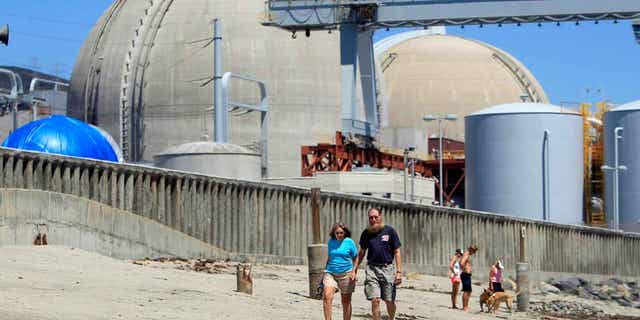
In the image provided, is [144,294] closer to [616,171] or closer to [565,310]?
[565,310]

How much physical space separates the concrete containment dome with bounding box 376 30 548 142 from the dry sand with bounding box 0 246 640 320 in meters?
64.6

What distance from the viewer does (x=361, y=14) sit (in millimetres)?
62469

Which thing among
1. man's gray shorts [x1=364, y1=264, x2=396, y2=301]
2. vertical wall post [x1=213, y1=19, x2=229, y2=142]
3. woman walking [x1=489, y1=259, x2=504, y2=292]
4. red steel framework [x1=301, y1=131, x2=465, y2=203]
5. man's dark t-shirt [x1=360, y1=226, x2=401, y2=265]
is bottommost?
woman walking [x1=489, y1=259, x2=504, y2=292]

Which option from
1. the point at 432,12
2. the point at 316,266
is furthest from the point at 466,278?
the point at 432,12

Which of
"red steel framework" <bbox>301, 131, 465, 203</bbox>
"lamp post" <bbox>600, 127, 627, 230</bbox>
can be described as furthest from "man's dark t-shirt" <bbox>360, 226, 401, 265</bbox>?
"red steel framework" <bbox>301, 131, 465, 203</bbox>

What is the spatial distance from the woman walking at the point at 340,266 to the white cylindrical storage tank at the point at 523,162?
142 ft

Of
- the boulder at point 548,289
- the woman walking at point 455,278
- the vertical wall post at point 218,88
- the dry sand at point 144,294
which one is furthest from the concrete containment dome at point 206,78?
the woman walking at point 455,278

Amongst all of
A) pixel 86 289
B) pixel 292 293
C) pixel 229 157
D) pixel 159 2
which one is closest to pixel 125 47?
pixel 159 2

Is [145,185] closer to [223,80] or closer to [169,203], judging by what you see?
[169,203]

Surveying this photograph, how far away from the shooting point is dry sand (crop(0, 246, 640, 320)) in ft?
59.8

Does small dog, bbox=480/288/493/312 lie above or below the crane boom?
below

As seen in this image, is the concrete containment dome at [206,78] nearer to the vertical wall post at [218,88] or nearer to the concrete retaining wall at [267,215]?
the vertical wall post at [218,88]

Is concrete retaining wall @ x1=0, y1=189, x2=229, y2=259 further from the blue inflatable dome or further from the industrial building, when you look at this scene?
the industrial building

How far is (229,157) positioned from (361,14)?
41.0 ft
